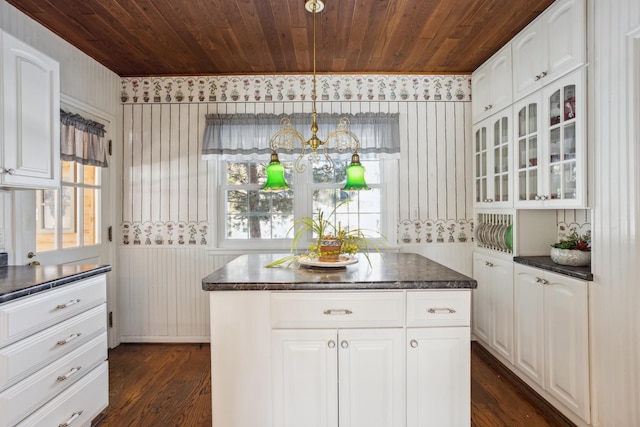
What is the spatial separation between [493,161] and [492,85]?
24.8 inches

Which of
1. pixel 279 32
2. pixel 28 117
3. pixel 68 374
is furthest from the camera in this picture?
pixel 279 32

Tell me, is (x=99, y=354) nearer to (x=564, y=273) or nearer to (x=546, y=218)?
(x=564, y=273)

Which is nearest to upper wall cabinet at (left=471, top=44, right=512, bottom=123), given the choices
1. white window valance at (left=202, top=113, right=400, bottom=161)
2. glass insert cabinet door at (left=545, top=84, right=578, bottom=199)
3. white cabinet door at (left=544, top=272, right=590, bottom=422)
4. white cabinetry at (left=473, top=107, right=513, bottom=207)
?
white cabinetry at (left=473, top=107, right=513, bottom=207)

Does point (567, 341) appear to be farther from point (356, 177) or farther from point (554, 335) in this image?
point (356, 177)

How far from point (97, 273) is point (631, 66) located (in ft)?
9.75

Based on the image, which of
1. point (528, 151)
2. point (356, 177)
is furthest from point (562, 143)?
point (356, 177)

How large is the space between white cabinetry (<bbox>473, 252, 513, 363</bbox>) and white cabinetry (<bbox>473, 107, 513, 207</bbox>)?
0.50 m

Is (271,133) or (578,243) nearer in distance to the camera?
(578,243)

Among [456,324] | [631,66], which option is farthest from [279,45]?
[456,324]

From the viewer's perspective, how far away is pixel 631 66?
1.59 meters

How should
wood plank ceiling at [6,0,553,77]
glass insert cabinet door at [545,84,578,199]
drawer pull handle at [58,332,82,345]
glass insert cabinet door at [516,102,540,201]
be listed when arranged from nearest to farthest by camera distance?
1. drawer pull handle at [58,332,82,345]
2. glass insert cabinet door at [545,84,578,199]
3. wood plank ceiling at [6,0,553,77]
4. glass insert cabinet door at [516,102,540,201]

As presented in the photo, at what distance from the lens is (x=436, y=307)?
5.31 ft

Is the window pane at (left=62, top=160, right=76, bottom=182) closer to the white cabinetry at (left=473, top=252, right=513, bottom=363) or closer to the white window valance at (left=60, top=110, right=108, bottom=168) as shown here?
the white window valance at (left=60, top=110, right=108, bottom=168)

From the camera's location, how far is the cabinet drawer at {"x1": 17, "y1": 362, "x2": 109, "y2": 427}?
5.16 feet
